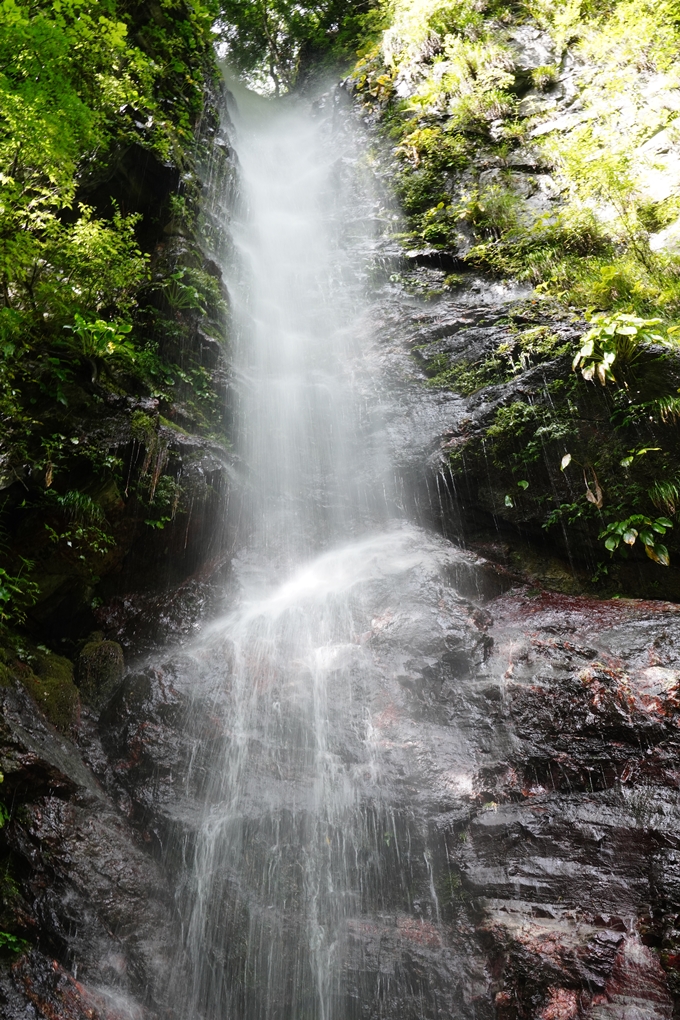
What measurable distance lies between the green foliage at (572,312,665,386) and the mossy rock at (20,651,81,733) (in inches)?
259

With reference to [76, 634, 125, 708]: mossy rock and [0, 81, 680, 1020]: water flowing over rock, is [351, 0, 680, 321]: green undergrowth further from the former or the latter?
[76, 634, 125, 708]: mossy rock

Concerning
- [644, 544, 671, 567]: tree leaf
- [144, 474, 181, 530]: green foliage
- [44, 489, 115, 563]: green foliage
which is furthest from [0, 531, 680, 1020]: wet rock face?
[144, 474, 181, 530]: green foliage

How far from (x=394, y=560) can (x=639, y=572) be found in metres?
2.81

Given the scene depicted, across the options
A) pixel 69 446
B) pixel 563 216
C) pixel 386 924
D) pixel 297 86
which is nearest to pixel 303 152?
pixel 297 86

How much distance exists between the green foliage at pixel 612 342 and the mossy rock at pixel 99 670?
6.23 m

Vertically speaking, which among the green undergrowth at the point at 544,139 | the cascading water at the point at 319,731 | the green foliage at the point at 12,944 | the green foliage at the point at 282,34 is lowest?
the green foliage at the point at 12,944

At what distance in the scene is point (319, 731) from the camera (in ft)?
16.4

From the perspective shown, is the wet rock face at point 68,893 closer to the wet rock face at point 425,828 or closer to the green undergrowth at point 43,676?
the wet rock face at point 425,828

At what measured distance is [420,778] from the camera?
4.58 metres

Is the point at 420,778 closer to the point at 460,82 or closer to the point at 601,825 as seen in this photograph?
the point at 601,825

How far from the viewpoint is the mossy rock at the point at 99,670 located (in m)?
5.30

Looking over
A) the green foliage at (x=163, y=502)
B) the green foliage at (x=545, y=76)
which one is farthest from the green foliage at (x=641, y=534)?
the green foliage at (x=545, y=76)

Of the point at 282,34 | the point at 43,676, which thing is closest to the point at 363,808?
the point at 43,676

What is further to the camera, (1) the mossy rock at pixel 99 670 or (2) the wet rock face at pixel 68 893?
(1) the mossy rock at pixel 99 670
